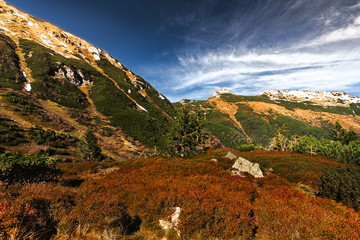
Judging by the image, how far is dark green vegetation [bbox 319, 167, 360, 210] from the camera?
6186 millimetres

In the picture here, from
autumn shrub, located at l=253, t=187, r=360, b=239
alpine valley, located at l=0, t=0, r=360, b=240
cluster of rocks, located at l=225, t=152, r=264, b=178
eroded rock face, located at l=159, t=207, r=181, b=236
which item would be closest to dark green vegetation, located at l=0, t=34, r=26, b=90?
alpine valley, located at l=0, t=0, r=360, b=240

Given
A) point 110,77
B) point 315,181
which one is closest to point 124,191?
point 315,181

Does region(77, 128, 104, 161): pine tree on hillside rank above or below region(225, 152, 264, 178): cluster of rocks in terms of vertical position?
above

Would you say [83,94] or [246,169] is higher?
[83,94]

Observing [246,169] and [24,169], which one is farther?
[246,169]

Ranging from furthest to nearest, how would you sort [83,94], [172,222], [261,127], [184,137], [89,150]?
1. [261,127]
2. [83,94]
3. [89,150]
4. [184,137]
5. [172,222]

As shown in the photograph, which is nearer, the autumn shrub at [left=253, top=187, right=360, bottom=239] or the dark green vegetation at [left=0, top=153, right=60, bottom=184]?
the autumn shrub at [left=253, top=187, right=360, bottom=239]

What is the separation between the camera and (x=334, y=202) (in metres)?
6.48

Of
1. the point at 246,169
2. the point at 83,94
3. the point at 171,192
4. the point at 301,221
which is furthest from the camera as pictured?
the point at 83,94

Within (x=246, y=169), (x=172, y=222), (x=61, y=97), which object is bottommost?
(x=246, y=169)

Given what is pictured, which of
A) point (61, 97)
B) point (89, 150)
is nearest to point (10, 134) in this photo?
point (89, 150)

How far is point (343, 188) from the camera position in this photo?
21.3 feet

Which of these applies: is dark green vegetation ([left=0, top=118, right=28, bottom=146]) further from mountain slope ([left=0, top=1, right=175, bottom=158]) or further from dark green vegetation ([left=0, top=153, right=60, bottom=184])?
dark green vegetation ([left=0, top=153, right=60, bottom=184])

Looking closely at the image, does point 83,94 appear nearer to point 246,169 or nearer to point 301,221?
point 246,169
